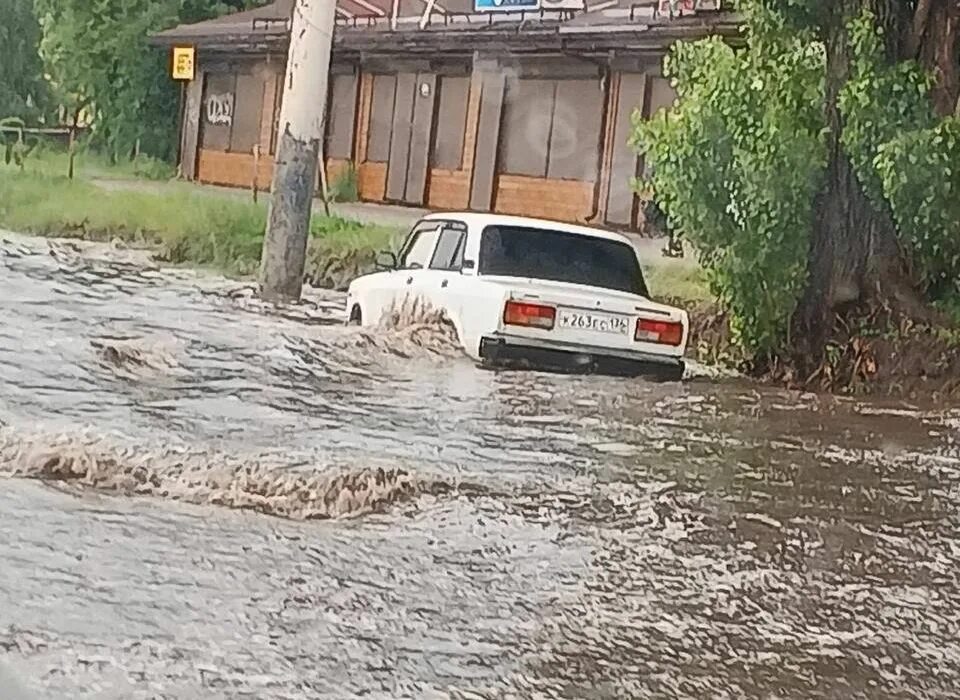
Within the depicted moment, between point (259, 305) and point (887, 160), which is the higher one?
point (887, 160)

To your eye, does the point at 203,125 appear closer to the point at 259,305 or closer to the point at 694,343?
the point at 259,305

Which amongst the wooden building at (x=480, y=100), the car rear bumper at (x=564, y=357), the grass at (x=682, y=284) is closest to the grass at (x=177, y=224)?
the wooden building at (x=480, y=100)

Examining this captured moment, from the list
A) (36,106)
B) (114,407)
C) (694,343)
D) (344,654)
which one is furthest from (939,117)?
(36,106)

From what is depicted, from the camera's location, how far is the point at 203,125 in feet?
86.4

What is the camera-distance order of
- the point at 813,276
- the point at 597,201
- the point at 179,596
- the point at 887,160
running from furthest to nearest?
the point at 597,201 → the point at 813,276 → the point at 887,160 → the point at 179,596

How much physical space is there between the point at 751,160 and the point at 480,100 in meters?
9.63

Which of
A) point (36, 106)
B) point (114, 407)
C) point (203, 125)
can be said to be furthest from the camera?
point (36, 106)

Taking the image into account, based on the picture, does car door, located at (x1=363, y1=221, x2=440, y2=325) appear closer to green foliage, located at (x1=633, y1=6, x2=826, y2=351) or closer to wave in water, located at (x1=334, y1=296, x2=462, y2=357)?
wave in water, located at (x1=334, y1=296, x2=462, y2=357)

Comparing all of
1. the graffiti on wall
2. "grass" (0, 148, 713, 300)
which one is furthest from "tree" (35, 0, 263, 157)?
"grass" (0, 148, 713, 300)

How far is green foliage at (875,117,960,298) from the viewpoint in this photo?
10812 millimetres

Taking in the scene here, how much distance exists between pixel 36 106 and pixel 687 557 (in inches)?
1059

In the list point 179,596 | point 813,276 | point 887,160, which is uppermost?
point 887,160

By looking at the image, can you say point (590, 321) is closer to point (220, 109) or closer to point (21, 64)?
point (220, 109)

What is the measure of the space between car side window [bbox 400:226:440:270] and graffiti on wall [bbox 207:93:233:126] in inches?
556
